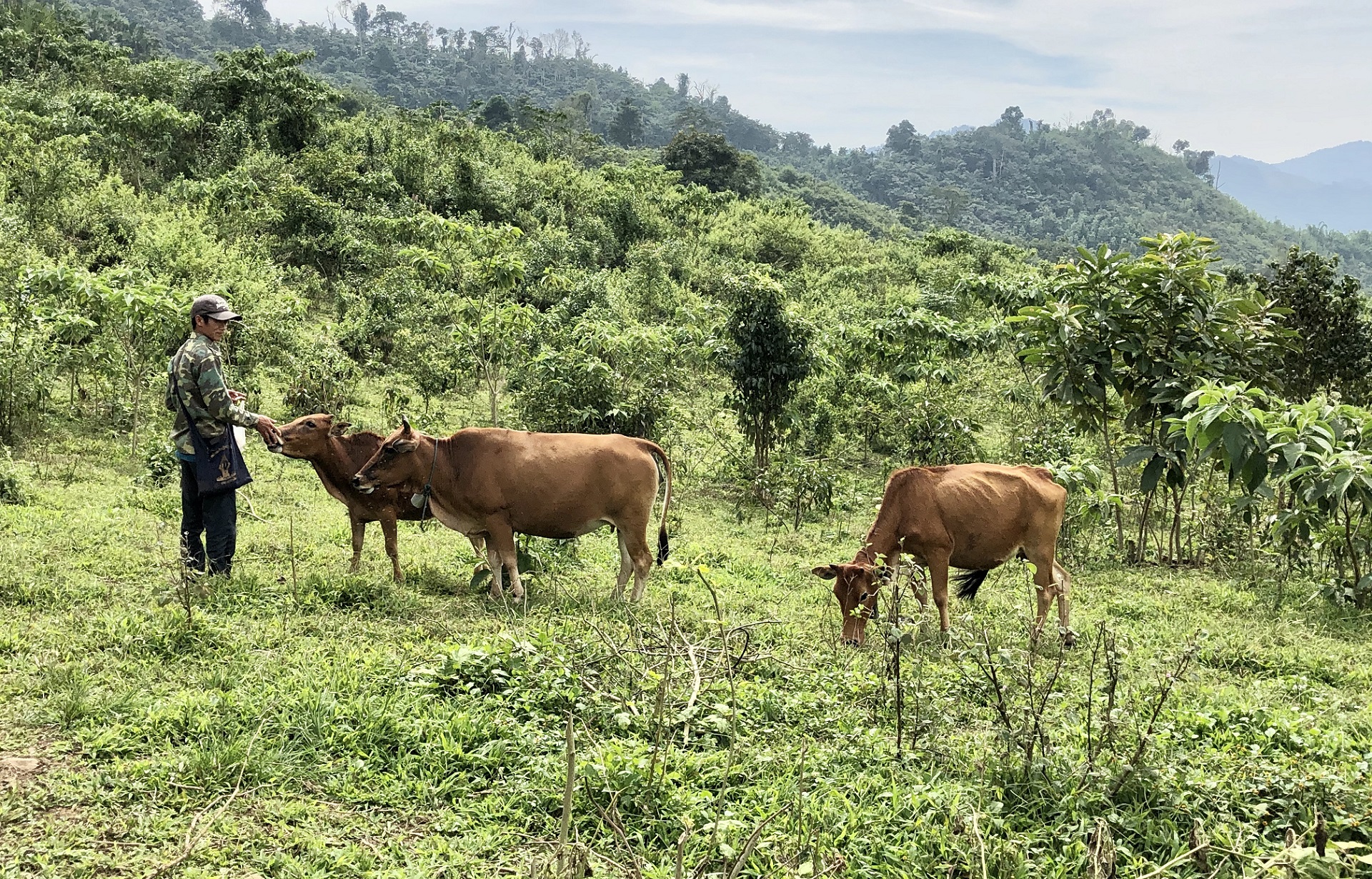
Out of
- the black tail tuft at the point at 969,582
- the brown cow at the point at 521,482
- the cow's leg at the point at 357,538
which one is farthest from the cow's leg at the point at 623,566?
the black tail tuft at the point at 969,582

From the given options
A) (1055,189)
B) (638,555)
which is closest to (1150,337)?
(638,555)

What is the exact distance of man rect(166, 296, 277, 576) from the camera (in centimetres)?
608

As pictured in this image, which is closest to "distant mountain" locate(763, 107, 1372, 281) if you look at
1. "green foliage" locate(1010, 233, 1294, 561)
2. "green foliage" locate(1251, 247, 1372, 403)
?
"green foliage" locate(1251, 247, 1372, 403)

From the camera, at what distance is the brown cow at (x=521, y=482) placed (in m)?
7.20

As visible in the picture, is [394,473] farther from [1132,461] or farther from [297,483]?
[1132,461]

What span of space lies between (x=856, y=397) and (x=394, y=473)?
9124mm

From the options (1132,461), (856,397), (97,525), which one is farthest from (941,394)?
(97,525)

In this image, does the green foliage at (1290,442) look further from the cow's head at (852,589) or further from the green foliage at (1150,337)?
the cow's head at (852,589)

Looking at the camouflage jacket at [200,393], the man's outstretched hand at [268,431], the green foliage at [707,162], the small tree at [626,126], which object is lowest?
the man's outstretched hand at [268,431]

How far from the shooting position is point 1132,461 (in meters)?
8.45

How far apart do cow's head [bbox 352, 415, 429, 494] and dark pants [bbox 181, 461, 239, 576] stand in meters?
0.98

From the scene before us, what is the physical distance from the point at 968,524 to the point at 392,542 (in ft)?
15.3

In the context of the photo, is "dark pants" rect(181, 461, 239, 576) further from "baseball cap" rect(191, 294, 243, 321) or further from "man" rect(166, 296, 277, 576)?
"baseball cap" rect(191, 294, 243, 321)

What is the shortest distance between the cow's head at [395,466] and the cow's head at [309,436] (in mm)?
433
